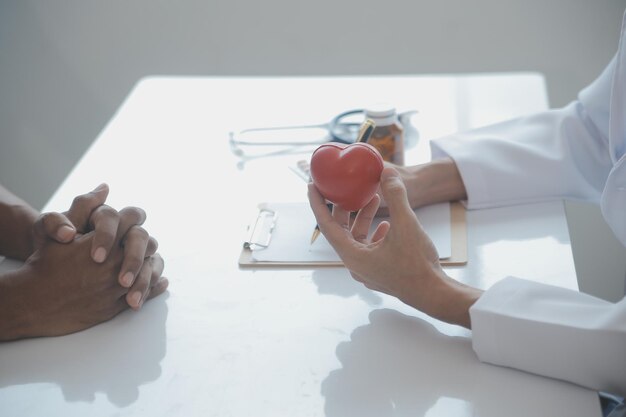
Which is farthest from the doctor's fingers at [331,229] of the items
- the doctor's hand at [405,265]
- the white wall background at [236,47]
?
the white wall background at [236,47]

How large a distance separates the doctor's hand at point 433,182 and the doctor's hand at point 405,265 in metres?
0.30

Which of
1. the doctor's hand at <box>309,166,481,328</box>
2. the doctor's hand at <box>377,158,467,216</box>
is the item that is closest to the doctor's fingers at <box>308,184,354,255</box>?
the doctor's hand at <box>309,166,481,328</box>

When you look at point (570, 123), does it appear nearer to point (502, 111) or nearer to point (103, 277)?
point (502, 111)

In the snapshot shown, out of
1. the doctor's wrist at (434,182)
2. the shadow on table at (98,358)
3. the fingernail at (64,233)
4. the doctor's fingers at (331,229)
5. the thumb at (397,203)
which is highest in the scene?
the thumb at (397,203)

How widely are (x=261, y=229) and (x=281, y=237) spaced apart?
0.14 ft

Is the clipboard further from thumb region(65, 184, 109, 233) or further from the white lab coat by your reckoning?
thumb region(65, 184, 109, 233)

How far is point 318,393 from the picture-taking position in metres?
0.93

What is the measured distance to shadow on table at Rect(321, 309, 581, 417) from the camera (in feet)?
2.92

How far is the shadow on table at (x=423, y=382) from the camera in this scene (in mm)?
891

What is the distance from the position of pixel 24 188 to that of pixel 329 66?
1.27m

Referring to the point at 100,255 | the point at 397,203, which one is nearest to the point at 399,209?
the point at 397,203

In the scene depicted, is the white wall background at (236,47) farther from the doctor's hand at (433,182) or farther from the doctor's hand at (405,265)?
the doctor's hand at (405,265)

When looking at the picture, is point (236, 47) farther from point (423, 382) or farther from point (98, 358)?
point (423, 382)

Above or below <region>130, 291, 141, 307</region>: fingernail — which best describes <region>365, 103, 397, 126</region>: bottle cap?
above
